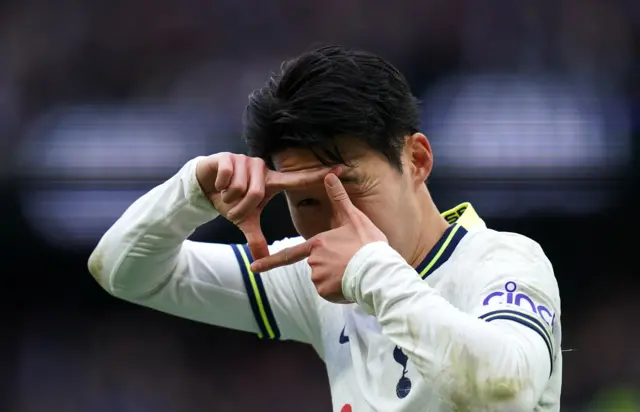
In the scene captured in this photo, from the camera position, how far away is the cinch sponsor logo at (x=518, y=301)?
1282 mm

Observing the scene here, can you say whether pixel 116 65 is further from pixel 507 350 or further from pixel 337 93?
pixel 507 350

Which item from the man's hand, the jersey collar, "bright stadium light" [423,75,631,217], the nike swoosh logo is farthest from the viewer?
"bright stadium light" [423,75,631,217]

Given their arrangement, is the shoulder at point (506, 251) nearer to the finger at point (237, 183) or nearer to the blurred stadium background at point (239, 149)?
the finger at point (237, 183)

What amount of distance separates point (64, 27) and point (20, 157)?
0.55m

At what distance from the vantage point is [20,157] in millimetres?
3717

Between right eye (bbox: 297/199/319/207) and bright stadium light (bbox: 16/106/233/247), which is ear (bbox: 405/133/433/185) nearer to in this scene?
right eye (bbox: 297/199/319/207)

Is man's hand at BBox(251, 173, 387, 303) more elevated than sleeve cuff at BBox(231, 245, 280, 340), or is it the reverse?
man's hand at BBox(251, 173, 387, 303)

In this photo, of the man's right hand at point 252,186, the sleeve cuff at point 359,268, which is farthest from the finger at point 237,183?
the sleeve cuff at point 359,268

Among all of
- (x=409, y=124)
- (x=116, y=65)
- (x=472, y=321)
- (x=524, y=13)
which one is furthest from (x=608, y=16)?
(x=472, y=321)

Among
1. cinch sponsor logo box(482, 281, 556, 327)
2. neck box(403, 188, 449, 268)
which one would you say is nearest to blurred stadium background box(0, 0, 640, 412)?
neck box(403, 188, 449, 268)

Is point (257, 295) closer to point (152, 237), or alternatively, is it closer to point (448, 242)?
point (152, 237)

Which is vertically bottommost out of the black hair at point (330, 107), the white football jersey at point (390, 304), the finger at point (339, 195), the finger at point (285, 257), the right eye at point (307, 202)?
the white football jersey at point (390, 304)

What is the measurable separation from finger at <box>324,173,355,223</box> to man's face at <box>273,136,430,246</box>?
0.03 metres

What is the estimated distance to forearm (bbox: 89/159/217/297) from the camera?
158cm
